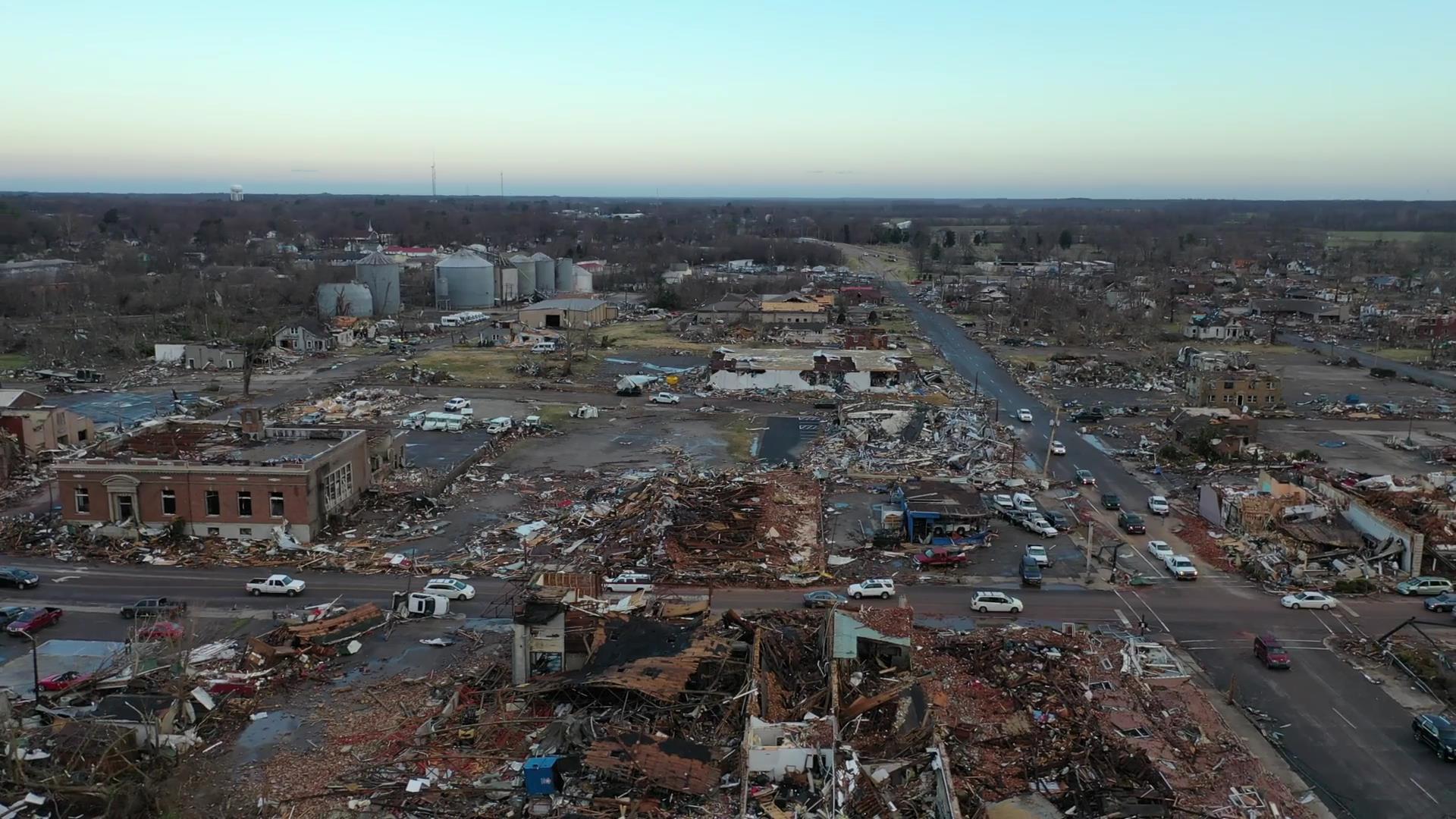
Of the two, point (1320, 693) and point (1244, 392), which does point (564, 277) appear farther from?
point (1320, 693)

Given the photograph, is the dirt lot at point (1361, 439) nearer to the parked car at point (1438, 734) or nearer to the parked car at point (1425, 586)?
the parked car at point (1425, 586)

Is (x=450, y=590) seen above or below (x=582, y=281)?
below

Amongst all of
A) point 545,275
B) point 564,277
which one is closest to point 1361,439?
point 545,275

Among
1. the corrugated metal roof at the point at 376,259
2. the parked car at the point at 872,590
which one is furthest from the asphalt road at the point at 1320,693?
the corrugated metal roof at the point at 376,259

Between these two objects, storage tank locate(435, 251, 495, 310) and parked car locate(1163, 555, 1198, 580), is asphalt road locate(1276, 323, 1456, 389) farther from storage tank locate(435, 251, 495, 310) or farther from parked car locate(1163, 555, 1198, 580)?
storage tank locate(435, 251, 495, 310)

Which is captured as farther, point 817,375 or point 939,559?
point 817,375

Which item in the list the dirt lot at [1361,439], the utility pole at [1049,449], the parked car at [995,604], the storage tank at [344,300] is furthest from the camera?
the storage tank at [344,300]
